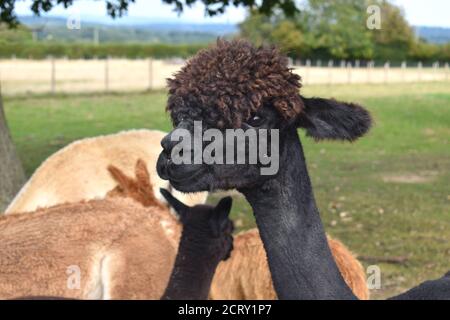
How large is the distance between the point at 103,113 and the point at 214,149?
2108 centimetres

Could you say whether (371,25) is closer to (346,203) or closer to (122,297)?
(122,297)

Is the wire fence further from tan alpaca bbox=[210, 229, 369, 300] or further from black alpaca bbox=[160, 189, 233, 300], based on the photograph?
black alpaca bbox=[160, 189, 233, 300]

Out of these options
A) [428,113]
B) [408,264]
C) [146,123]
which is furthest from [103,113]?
[408,264]

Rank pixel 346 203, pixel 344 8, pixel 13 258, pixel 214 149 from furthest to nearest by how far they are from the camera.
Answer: pixel 344 8, pixel 346 203, pixel 13 258, pixel 214 149

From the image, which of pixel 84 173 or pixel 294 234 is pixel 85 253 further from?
pixel 84 173

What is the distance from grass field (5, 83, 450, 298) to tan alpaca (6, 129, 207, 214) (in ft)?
6.55

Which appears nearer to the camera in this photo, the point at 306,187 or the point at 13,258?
the point at 306,187

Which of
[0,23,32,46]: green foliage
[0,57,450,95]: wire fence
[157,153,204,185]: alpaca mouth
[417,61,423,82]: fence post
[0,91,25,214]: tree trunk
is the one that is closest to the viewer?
[157,153,204,185]: alpaca mouth

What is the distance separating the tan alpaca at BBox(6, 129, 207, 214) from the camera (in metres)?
7.10

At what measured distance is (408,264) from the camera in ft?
25.7

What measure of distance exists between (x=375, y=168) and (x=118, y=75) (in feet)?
90.1

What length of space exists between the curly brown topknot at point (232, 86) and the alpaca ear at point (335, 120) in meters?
0.06

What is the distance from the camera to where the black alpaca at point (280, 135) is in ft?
9.57

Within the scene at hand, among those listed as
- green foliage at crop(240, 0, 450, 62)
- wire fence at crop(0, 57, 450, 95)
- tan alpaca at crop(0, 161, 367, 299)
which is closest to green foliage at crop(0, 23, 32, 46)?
tan alpaca at crop(0, 161, 367, 299)
